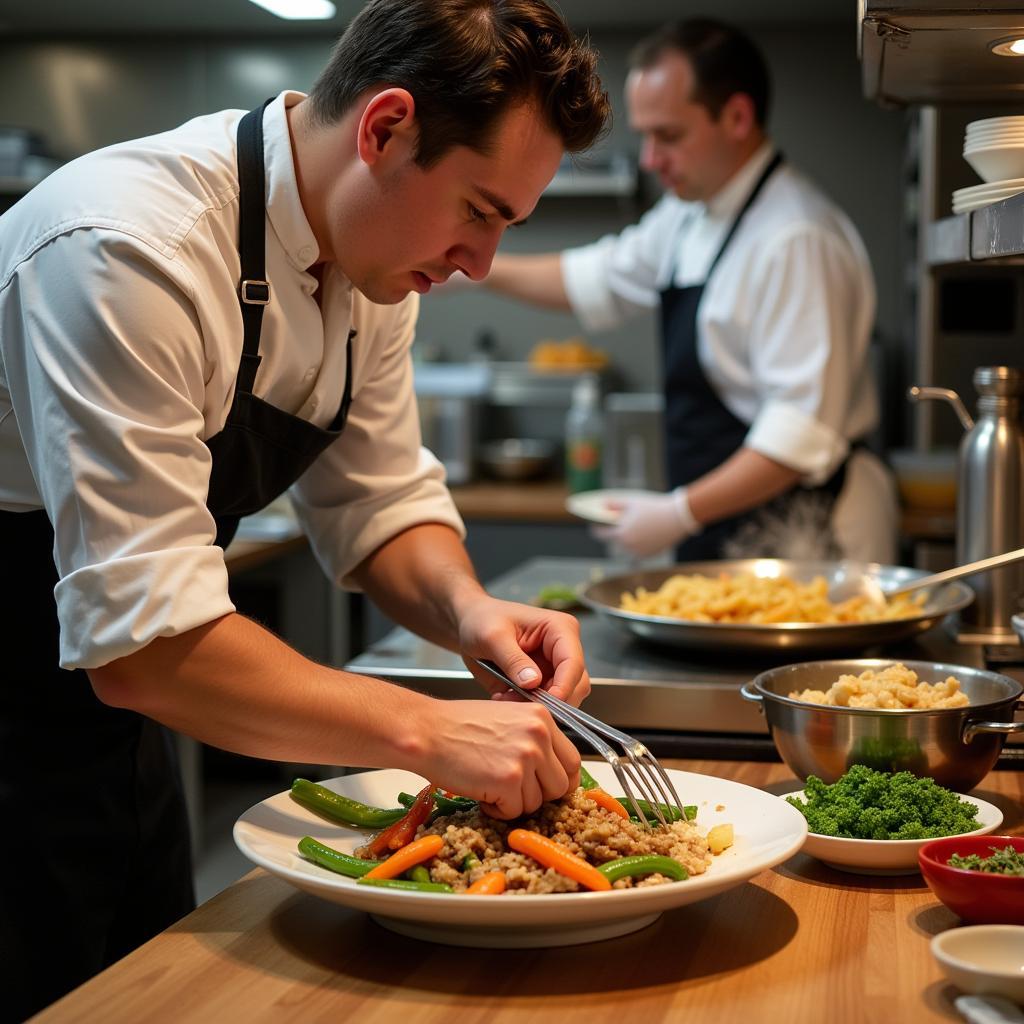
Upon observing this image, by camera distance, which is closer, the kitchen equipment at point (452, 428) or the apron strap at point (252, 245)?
the apron strap at point (252, 245)

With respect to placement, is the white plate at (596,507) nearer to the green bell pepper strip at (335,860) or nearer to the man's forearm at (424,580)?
the man's forearm at (424,580)

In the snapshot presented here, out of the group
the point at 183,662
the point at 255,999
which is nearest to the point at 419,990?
the point at 255,999

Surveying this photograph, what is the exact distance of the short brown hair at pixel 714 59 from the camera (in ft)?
9.82

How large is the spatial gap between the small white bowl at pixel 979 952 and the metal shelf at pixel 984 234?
0.65 m

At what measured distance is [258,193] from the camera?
4.61 ft

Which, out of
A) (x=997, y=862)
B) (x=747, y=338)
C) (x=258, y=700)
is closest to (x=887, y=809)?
(x=997, y=862)

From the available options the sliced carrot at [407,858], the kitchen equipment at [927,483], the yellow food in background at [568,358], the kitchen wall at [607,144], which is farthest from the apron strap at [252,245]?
the kitchen wall at [607,144]

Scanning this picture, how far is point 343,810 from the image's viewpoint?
1306 millimetres

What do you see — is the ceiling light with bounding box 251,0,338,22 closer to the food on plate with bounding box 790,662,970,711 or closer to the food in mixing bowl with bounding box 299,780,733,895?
the food on plate with bounding box 790,662,970,711

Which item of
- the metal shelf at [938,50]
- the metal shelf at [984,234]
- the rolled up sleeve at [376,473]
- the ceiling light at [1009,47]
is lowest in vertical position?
the rolled up sleeve at [376,473]

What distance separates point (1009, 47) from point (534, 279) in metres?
2.15

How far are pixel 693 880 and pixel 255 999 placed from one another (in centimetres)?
35

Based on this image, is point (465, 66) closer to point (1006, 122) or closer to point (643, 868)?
point (1006, 122)

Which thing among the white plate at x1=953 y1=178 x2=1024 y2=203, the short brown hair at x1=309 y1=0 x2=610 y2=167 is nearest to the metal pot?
the white plate at x1=953 y1=178 x2=1024 y2=203
